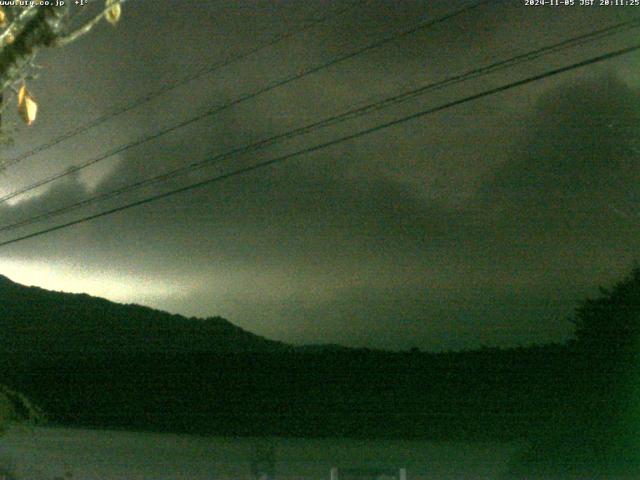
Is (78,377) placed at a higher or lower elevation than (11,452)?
higher

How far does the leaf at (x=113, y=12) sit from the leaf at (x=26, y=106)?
1.77ft

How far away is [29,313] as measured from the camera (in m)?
23.2

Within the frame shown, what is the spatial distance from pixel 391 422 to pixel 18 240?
7241mm

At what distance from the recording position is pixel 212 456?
1516 centimetres

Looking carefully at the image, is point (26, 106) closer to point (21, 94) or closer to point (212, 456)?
point (21, 94)

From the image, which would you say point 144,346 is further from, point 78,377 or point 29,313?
point 29,313

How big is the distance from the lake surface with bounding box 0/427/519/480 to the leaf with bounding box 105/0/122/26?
26.0 feet

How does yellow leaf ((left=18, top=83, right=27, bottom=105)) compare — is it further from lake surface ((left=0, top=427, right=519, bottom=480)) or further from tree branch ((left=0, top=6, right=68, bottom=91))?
lake surface ((left=0, top=427, right=519, bottom=480))

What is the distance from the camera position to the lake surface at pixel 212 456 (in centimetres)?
1224

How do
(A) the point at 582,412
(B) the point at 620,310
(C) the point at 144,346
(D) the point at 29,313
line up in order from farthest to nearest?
(D) the point at 29,313
(C) the point at 144,346
(B) the point at 620,310
(A) the point at 582,412

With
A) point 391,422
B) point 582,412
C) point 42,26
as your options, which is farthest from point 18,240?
point 42,26

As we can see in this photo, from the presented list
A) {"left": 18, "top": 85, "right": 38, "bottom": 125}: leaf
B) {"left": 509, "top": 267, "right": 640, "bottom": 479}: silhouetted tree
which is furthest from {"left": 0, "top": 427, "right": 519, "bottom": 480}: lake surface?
{"left": 18, "top": 85, "right": 38, "bottom": 125}: leaf

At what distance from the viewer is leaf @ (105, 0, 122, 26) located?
4000 mm

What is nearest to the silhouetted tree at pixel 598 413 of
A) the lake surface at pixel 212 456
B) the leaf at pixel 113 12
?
the lake surface at pixel 212 456
